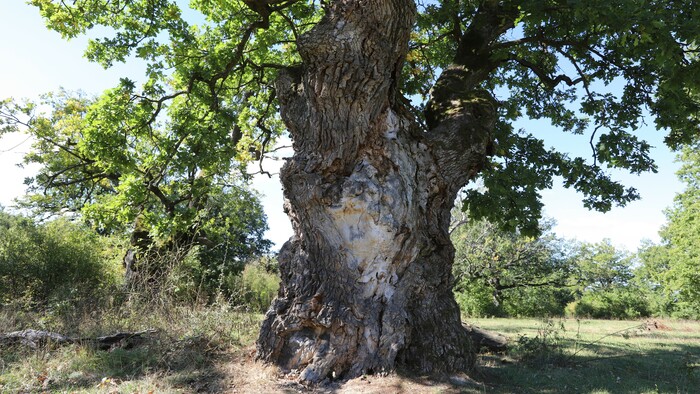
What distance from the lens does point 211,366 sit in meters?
6.09

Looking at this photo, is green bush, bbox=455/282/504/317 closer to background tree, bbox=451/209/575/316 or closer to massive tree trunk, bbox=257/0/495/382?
background tree, bbox=451/209/575/316

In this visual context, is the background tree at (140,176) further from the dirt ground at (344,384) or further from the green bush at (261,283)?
the dirt ground at (344,384)

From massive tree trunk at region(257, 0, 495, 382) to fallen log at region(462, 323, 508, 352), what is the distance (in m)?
2.75

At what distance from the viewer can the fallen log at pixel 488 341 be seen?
28.7 ft

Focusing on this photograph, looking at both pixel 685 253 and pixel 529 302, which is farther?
pixel 529 302

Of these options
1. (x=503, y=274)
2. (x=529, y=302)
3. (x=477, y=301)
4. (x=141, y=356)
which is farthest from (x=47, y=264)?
(x=529, y=302)

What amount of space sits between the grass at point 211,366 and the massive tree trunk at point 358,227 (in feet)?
1.43

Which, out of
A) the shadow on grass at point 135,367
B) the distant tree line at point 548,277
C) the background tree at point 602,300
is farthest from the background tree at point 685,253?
the shadow on grass at point 135,367

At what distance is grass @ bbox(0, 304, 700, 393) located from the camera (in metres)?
5.25

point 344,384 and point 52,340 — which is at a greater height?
Answer: point 52,340

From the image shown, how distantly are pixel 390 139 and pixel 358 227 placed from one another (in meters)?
1.39

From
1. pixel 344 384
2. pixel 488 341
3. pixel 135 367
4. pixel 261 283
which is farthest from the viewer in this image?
pixel 261 283

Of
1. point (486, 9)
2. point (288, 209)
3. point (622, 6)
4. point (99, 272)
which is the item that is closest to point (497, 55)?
point (486, 9)

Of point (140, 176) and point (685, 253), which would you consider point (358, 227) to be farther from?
point (685, 253)
